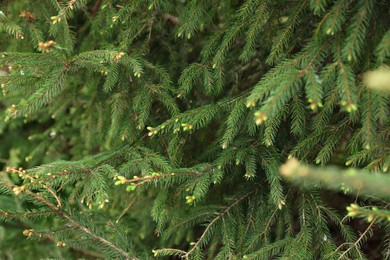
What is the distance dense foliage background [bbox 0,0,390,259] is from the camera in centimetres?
206

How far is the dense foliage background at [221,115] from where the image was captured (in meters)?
2.06

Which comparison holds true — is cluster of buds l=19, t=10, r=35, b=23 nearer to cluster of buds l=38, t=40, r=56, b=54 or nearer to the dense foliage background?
the dense foliage background

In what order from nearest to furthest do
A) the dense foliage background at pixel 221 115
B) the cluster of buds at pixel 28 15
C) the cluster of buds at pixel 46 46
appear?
the dense foliage background at pixel 221 115, the cluster of buds at pixel 46 46, the cluster of buds at pixel 28 15

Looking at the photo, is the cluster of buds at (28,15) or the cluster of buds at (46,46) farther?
the cluster of buds at (28,15)

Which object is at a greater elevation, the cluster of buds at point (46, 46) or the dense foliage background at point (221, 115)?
the cluster of buds at point (46, 46)

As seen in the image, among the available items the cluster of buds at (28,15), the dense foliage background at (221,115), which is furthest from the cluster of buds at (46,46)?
the cluster of buds at (28,15)

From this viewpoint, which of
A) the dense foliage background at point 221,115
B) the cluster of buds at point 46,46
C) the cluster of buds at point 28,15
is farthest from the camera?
the cluster of buds at point 28,15

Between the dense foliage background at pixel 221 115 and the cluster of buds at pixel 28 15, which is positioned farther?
the cluster of buds at pixel 28 15

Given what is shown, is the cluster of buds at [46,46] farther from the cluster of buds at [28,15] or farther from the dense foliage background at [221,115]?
the cluster of buds at [28,15]

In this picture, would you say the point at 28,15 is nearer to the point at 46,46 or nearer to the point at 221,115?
the point at 46,46

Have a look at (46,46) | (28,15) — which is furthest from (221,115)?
(28,15)

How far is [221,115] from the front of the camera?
2.82 metres

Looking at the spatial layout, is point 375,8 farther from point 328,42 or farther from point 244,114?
point 244,114

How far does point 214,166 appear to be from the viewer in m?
2.50
